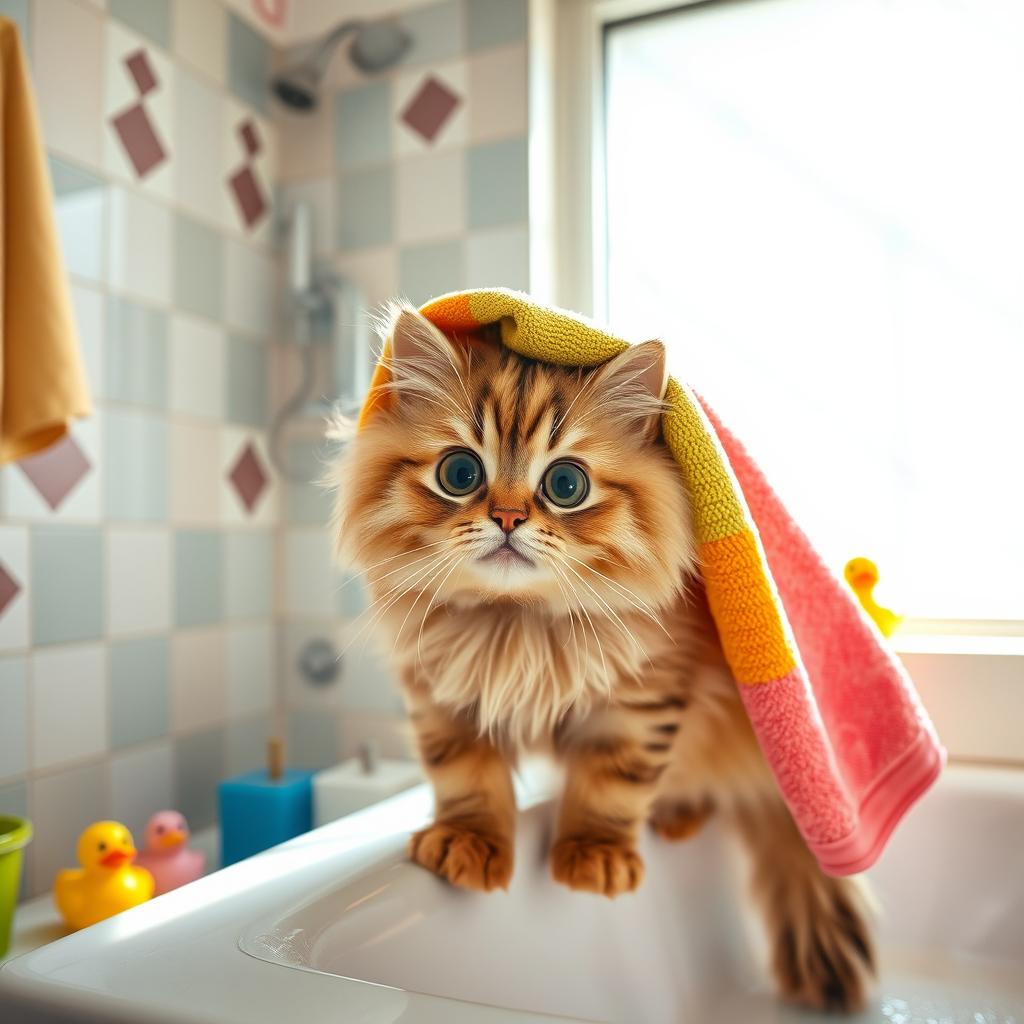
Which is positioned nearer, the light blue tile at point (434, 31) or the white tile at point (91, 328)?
the white tile at point (91, 328)

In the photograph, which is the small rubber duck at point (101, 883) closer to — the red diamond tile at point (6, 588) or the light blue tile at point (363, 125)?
the red diamond tile at point (6, 588)

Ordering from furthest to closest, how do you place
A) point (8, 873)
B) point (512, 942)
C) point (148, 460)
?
point (148, 460)
point (8, 873)
point (512, 942)

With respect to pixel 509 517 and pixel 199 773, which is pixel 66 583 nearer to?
pixel 199 773

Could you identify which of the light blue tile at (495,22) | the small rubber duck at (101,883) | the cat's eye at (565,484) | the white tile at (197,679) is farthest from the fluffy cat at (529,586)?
the light blue tile at (495,22)

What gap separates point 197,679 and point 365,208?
94 cm

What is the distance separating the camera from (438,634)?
86cm

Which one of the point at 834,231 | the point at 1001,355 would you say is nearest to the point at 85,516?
the point at 834,231

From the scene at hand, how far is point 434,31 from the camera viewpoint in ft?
5.35

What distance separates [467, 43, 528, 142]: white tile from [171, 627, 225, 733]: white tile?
104 centimetres

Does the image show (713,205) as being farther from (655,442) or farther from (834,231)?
(655,442)

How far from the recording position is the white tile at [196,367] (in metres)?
1.51

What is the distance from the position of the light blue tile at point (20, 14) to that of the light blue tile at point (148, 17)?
0.18m

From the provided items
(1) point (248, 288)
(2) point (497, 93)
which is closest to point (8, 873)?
(1) point (248, 288)

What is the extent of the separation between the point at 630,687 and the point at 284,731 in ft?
3.56
